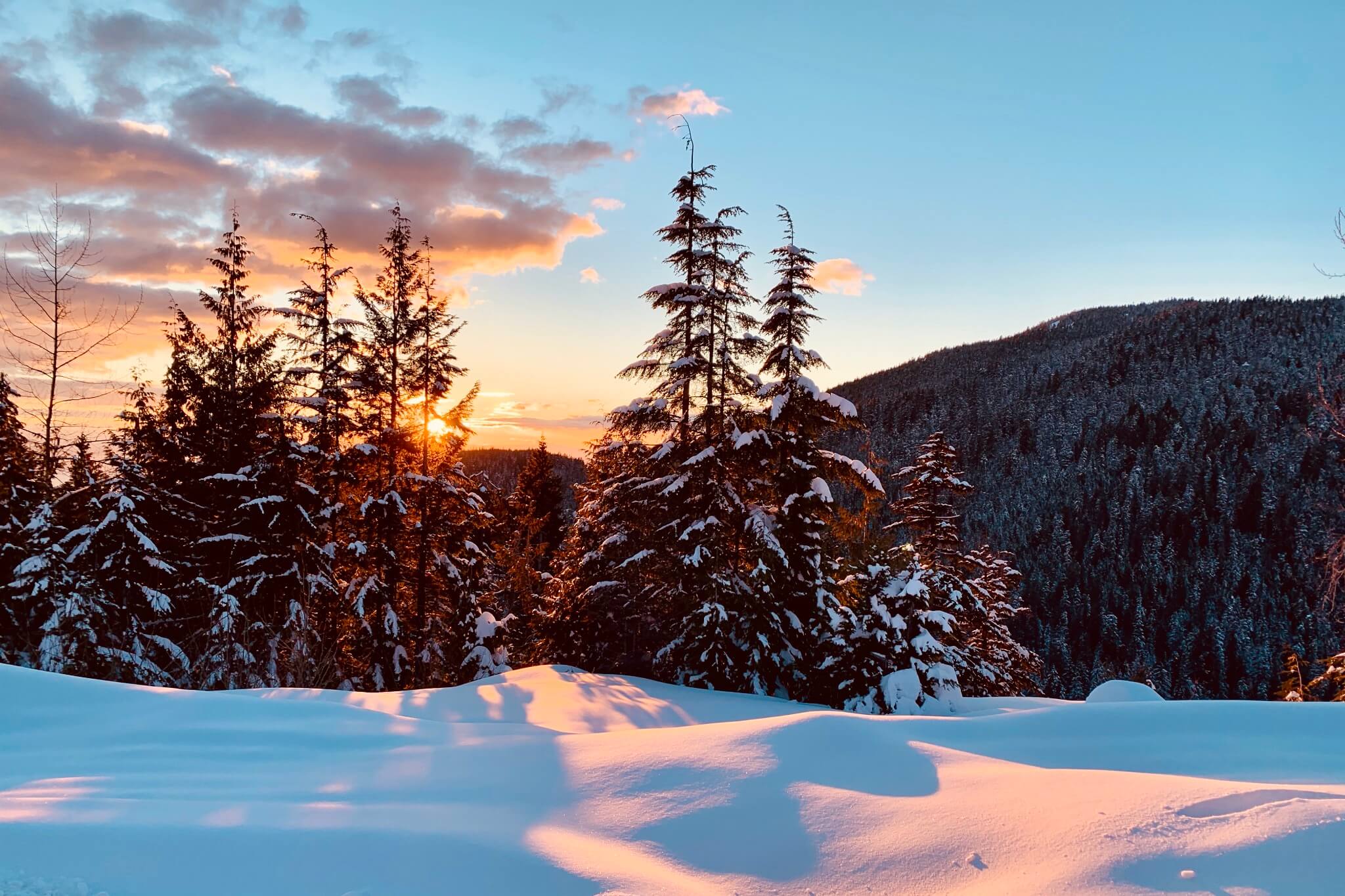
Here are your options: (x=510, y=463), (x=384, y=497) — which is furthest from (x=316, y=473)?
(x=510, y=463)

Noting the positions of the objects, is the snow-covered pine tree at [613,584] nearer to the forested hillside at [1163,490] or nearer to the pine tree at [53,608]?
the pine tree at [53,608]

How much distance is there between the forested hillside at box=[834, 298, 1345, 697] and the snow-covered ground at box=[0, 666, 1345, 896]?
62.6 metres

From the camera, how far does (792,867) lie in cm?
363

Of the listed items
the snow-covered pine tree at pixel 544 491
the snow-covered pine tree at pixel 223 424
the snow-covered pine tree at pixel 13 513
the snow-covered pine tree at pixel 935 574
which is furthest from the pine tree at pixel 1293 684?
the snow-covered pine tree at pixel 544 491

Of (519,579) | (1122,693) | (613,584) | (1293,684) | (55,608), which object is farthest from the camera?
(519,579)

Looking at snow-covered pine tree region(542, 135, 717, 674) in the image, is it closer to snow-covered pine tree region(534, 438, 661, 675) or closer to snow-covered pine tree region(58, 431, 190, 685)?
snow-covered pine tree region(534, 438, 661, 675)

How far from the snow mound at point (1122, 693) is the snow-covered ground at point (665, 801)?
7.90ft

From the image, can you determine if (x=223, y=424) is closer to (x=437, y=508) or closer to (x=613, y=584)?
(x=437, y=508)

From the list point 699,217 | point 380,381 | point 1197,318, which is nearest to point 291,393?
point 380,381

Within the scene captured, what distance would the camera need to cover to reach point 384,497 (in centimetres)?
1714

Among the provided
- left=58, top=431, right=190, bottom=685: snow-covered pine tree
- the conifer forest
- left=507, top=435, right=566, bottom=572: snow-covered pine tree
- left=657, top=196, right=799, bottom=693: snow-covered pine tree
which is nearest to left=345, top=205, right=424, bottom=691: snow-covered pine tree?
the conifer forest

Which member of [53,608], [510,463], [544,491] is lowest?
[53,608]

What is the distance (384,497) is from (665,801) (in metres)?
14.7

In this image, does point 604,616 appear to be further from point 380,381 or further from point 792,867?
point 792,867
